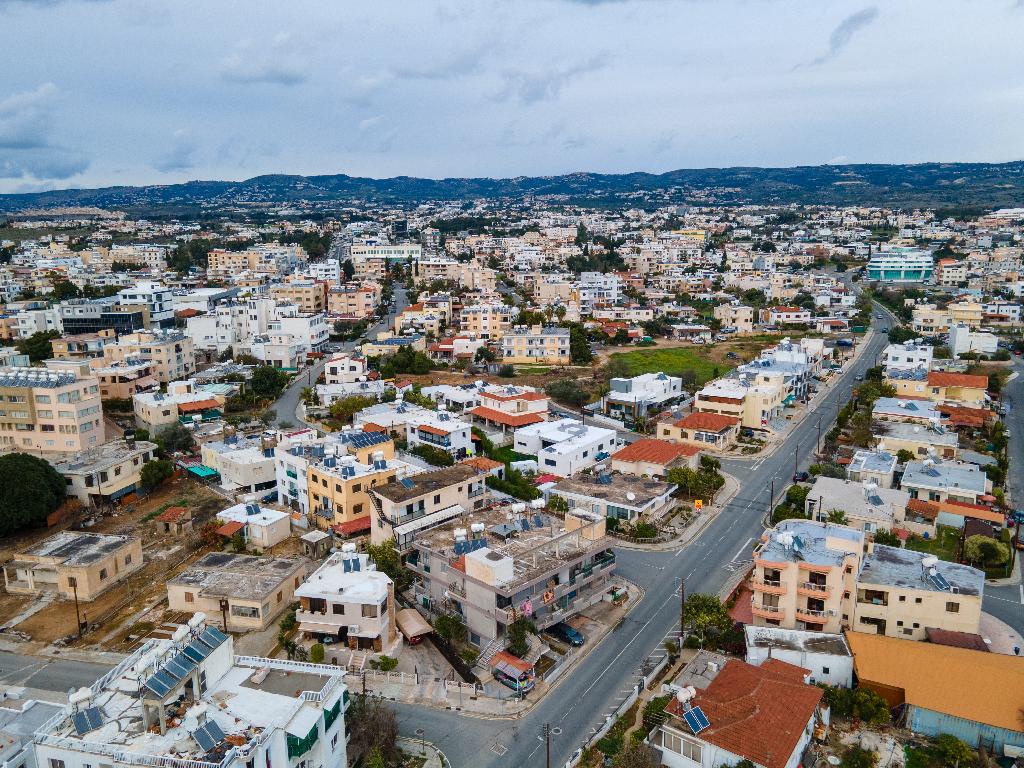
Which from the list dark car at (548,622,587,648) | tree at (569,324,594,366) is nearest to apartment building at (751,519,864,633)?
dark car at (548,622,587,648)

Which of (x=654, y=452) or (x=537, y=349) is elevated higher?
(x=537, y=349)

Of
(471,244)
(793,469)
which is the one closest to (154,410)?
(793,469)

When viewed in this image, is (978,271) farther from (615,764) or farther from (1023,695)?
(615,764)

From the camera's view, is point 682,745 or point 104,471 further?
point 104,471

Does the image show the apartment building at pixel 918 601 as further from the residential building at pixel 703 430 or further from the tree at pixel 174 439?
the tree at pixel 174 439

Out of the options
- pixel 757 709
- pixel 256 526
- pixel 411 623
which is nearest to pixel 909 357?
pixel 757 709

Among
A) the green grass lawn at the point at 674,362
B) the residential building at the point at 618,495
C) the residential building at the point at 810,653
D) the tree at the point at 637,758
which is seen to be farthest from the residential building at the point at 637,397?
the tree at the point at 637,758

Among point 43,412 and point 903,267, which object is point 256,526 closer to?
point 43,412
